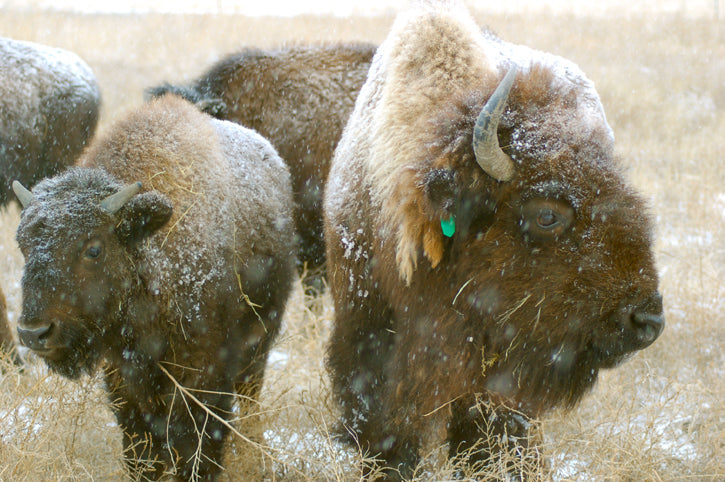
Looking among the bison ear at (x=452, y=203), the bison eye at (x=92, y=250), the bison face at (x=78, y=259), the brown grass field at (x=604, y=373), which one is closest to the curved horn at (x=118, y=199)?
the bison face at (x=78, y=259)

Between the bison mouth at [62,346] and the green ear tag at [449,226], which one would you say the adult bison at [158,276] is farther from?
the green ear tag at [449,226]

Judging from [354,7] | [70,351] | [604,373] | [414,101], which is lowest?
[354,7]

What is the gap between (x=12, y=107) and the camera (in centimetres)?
618

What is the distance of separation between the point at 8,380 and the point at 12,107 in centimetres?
290

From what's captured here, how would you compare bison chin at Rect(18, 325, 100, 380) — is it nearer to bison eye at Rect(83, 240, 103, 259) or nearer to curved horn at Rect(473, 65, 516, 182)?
bison eye at Rect(83, 240, 103, 259)

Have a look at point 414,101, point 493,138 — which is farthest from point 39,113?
point 493,138

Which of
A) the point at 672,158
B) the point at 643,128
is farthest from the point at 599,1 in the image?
the point at 672,158

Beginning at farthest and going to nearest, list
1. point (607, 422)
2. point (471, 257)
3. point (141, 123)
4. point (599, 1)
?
1. point (599, 1)
2. point (607, 422)
3. point (141, 123)
4. point (471, 257)

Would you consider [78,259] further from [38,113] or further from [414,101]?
[38,113]

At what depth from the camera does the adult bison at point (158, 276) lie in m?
3.17

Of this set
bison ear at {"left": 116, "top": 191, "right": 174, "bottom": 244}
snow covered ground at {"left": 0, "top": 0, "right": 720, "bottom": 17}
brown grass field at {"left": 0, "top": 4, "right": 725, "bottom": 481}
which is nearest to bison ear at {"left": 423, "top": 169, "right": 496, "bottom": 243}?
brown grass field at {"left": 0, "top": 4, "right": 725, "bottom": 481}

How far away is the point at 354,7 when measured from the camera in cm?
1966

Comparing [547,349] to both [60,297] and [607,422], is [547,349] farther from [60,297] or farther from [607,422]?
[60,297]

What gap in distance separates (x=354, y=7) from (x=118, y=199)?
1788 centimetres
